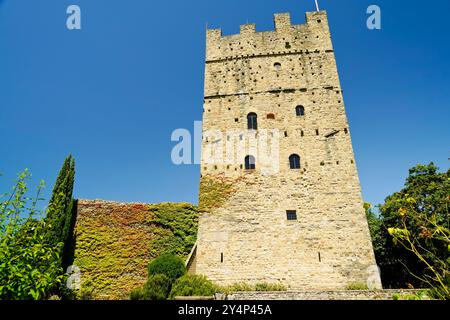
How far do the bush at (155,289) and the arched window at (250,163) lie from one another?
22.7ft

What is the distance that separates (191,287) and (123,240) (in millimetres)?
5190

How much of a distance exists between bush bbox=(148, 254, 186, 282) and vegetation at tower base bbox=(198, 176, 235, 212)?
3.00m

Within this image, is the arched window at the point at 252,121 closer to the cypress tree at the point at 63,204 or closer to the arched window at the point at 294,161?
the arched window at the point at 294,161

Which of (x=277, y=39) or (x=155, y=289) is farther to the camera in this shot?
(x=277, y=39)

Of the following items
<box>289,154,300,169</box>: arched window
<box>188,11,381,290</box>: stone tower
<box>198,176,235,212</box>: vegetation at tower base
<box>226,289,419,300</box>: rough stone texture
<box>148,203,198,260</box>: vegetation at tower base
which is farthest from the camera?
<box>289,154,300,169</box>: arched window

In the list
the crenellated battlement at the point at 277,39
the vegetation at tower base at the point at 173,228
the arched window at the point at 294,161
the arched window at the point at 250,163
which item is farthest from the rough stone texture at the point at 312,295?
the crenellated battlement at the point at 277,39

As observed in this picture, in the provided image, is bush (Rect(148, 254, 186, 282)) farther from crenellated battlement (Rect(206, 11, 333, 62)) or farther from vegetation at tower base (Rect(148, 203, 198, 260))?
crenellated battlement (Rect(206, 11, 333, 62))

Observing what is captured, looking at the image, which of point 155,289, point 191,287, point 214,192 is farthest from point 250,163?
point 155,289

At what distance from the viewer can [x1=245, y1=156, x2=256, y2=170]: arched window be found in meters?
14.5

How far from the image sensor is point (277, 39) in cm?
1728

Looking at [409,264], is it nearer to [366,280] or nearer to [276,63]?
[366,280]

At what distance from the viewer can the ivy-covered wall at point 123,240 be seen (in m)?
12.7

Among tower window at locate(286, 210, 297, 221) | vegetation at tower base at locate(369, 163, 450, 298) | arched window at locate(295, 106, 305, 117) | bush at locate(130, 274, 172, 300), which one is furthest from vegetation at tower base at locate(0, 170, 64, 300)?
vegetation at tower base at locate(369, 163, 450, 298)

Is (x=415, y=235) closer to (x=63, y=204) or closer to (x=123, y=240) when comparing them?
(x=123, y=240)
